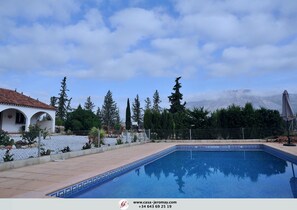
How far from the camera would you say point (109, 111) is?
185 feet

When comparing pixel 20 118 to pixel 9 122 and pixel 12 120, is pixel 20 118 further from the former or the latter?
pixel 9 122

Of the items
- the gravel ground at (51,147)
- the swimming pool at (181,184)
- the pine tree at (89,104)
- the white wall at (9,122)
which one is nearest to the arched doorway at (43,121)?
the white wall at (9,122)

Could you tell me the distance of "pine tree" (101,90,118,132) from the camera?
56031 mm

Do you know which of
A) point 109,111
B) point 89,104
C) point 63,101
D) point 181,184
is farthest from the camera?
point 89,104

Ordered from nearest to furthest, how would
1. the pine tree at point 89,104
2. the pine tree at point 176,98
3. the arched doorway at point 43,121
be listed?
the arched doorway at point 43,121 → the pine tree at point 176,98 → the pine tree at point 89,104

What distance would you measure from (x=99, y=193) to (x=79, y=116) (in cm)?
2640

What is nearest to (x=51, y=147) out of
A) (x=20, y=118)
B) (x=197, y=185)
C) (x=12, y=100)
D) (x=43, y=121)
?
(x=197, y=185)

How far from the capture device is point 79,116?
31062mm

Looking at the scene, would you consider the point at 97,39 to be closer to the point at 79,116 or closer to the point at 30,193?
the point at 30,193

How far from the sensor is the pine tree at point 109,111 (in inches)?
2206

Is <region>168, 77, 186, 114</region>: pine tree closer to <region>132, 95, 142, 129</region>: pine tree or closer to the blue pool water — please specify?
<region>132, 95, 142, 129</region>: pine tree

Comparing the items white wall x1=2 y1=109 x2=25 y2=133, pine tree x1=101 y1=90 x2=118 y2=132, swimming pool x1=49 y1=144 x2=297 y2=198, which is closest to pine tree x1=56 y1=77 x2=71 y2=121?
pine tree x1=101 y1=90 x2=118 y2=132

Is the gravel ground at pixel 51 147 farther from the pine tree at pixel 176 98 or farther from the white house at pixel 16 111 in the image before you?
the pine tree at pixel 176 98

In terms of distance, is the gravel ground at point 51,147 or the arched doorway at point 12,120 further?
the arched doorway at point 12,120
